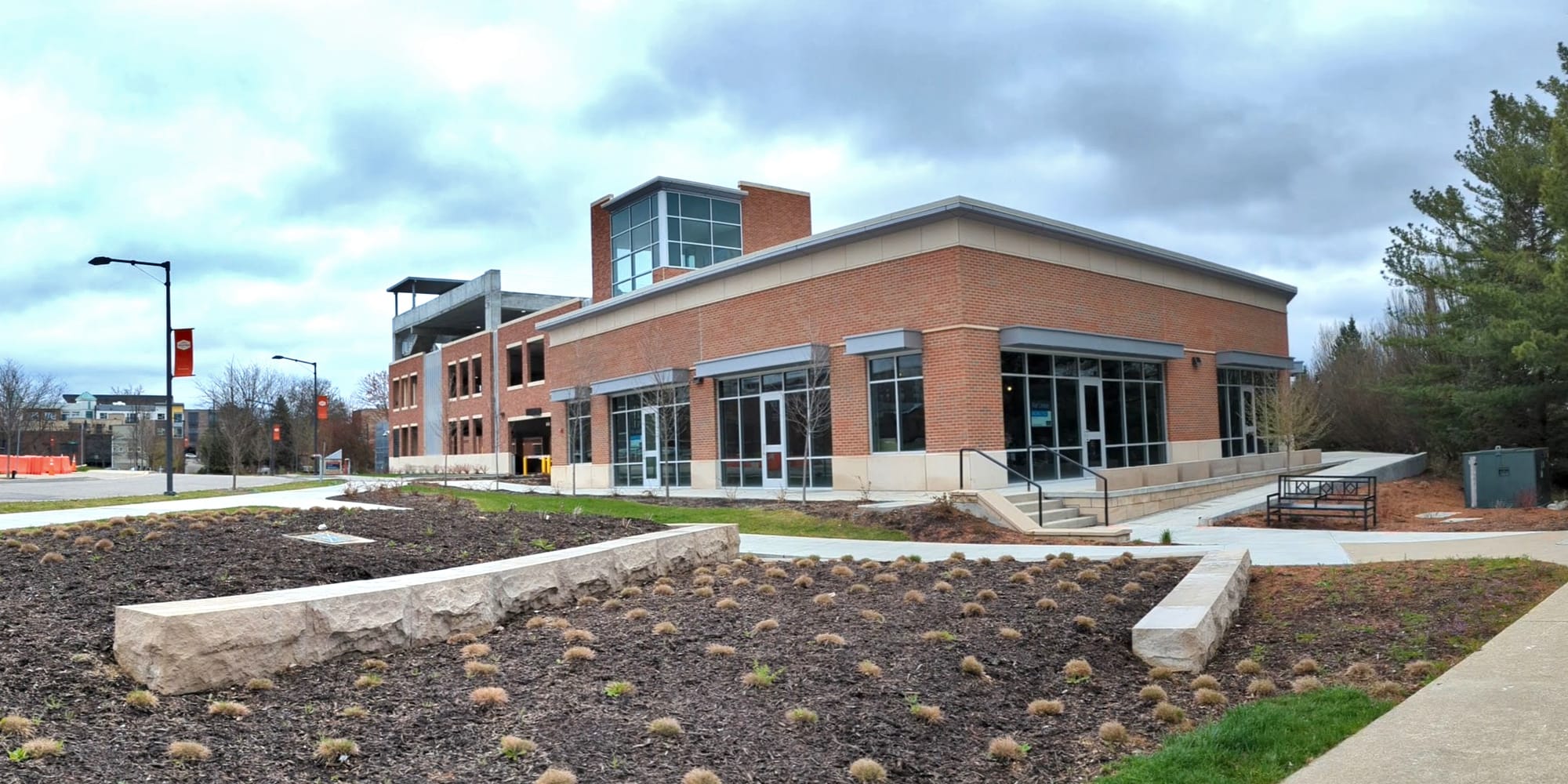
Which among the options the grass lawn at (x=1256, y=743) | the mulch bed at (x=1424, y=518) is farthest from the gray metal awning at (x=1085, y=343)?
the grass lawn at (x=1256, y=743)

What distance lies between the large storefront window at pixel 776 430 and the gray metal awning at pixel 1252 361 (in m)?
13.5

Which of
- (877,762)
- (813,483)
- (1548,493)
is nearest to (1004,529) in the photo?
(813,483)

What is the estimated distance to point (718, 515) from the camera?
18688 millimetres

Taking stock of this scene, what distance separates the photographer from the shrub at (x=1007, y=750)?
530 centimetres

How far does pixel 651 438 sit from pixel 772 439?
6302 millimetres

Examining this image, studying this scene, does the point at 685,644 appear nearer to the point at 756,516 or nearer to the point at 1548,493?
the point at 756,516

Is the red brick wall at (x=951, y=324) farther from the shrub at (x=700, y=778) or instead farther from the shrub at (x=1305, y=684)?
the shrub at (x=700, y=778)

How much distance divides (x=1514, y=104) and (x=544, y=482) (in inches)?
1288

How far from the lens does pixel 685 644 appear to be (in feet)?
22.8

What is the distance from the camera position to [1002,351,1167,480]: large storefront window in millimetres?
22750

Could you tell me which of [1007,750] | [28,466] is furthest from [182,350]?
[28,466]

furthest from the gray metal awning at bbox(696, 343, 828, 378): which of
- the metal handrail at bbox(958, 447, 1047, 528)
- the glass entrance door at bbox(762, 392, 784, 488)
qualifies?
the metal handrail at bbox(958, 447, 1047, 528)

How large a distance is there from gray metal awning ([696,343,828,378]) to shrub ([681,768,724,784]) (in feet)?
63.0

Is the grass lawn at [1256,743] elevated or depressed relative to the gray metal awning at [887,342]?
depressed
